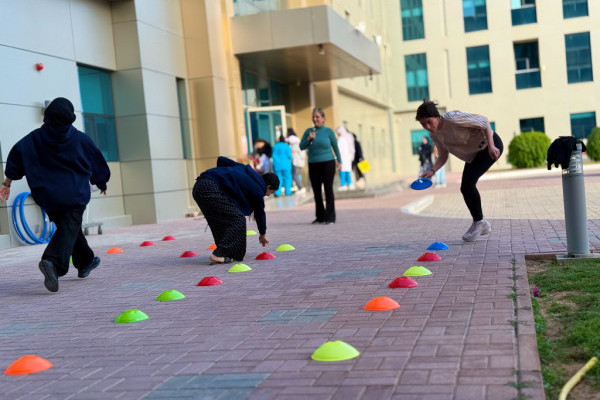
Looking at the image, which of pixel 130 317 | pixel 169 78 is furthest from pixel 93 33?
pixel 130 317

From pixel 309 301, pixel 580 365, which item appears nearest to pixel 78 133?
Answer: pixel 309 301

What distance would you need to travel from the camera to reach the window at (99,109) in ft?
51.4

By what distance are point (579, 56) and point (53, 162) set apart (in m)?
41.9

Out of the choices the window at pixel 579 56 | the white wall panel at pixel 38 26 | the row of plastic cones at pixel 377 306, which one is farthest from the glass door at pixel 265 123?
the window at pixel 579 56

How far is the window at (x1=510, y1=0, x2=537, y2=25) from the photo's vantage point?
4359 cm

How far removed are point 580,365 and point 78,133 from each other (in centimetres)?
513

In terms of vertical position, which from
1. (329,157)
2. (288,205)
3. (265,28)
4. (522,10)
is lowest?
(288,205)

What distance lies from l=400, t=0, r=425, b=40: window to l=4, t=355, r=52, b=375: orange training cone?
4507 centimetres

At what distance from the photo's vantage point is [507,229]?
9406mm

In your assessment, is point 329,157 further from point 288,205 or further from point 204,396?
point 204,396

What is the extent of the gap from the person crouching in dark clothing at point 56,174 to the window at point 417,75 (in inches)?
1657

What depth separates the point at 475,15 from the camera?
45.1m

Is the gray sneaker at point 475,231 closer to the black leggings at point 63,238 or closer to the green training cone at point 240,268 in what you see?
the green training cone at point 240,268

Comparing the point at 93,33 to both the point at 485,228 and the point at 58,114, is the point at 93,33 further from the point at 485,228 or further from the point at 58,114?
the point at 485,228
